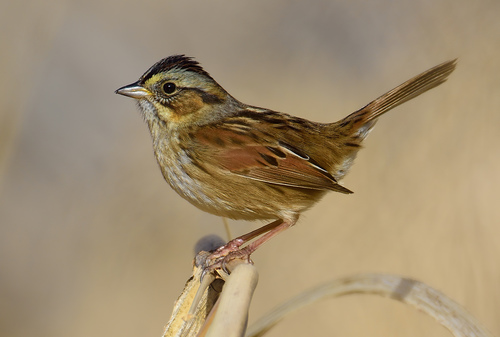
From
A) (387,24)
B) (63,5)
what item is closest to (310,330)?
(387,24)

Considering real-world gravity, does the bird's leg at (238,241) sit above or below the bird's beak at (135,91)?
below

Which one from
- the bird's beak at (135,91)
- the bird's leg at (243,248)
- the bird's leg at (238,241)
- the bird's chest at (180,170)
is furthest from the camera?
the bird's beak at (135,91)

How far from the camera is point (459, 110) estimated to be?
9.51 feet

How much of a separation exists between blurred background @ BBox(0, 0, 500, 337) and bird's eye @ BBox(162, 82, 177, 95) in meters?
0.68

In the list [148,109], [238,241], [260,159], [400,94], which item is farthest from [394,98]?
[148,109]

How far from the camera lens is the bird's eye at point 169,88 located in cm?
289

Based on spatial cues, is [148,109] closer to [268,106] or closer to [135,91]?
[135,91]

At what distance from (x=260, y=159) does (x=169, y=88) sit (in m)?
0.52

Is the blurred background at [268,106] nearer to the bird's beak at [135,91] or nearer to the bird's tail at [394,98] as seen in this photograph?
the bird's tail at [394,98]

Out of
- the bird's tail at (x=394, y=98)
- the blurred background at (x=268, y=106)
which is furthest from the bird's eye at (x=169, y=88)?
the bird's tail at (x=394, y=98)

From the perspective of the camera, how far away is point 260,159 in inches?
111

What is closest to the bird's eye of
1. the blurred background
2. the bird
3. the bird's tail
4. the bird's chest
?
the bird

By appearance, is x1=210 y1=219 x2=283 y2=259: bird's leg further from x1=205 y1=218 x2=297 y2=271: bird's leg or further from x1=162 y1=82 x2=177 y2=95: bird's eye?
x1=162 y1=82 x2=177 y2=95: bird's eye

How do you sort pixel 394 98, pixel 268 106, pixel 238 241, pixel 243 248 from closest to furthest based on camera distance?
pixel 243 248 → pixel 238 241 → pixel 394 98 → pixel 268 106
